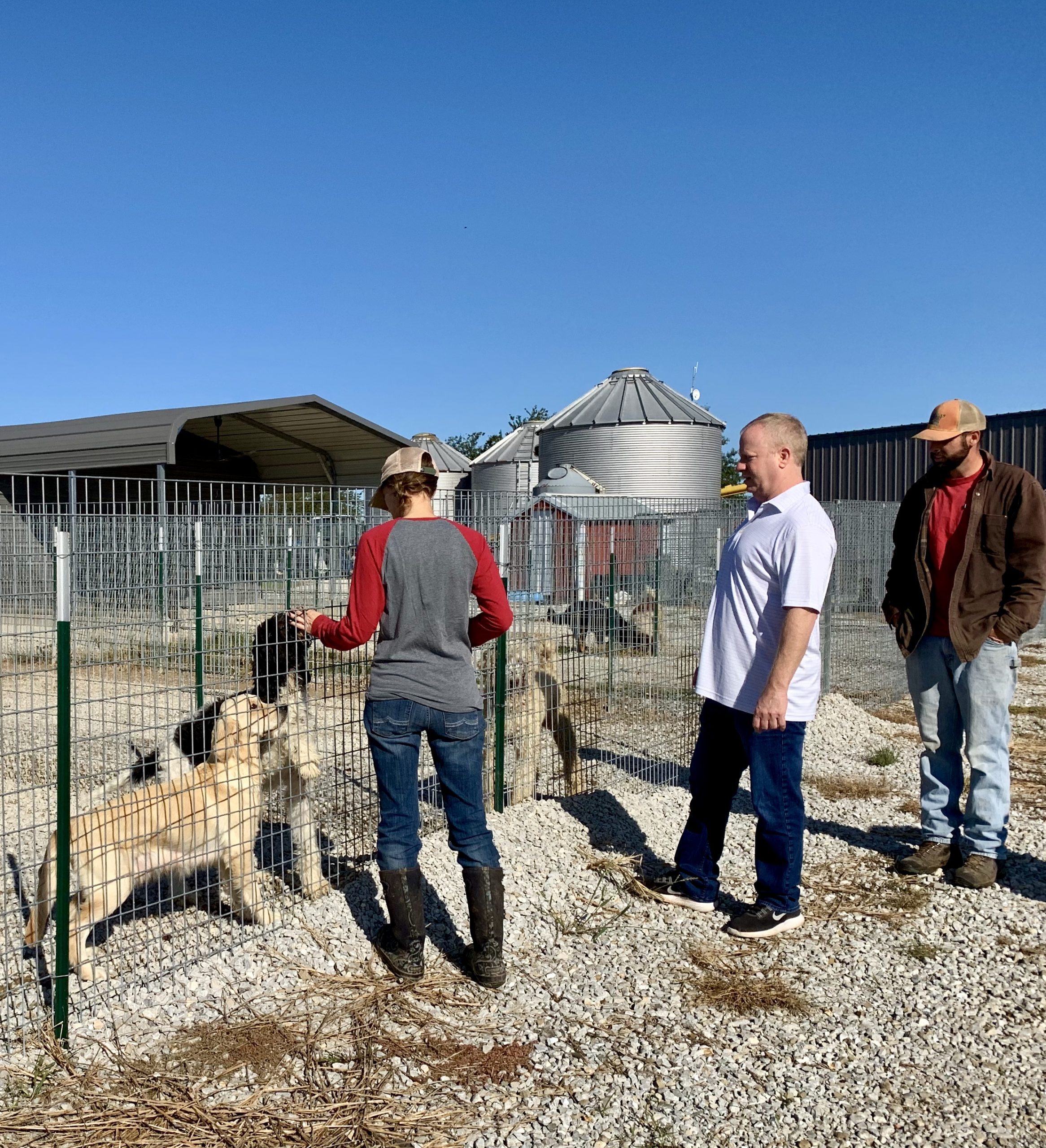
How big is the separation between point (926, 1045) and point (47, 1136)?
2.89 meters

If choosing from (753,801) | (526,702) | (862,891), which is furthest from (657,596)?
(753,801)

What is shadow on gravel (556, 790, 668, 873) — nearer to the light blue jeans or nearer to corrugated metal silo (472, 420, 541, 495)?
the light blue jeans

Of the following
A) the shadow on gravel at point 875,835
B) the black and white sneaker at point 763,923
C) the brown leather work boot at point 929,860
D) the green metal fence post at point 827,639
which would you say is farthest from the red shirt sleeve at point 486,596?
the green metal fence post at point 827,639

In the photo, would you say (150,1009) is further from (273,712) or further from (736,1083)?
(736,1083)

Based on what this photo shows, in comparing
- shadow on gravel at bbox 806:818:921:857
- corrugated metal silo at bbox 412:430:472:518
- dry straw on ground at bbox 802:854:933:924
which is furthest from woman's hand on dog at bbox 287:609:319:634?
corrugated metal silo at bbox 412:430:472:518

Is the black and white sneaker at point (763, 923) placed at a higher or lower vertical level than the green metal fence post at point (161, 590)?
lower

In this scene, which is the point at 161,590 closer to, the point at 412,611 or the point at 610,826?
the point at 412,611

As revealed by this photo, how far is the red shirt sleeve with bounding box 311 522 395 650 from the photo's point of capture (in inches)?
130

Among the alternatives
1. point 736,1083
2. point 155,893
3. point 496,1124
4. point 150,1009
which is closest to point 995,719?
point 736,1083

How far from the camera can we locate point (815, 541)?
3.60m

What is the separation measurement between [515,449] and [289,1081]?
2926 cm

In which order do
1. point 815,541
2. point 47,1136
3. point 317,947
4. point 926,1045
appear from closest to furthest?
point 47,1136
point 926,1045
point 815,541
point 317,947

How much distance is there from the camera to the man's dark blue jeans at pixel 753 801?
3799 mm

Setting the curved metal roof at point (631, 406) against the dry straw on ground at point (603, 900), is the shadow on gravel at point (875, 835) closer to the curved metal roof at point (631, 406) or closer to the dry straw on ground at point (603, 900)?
the dry straw on ground at point (603, 900)
